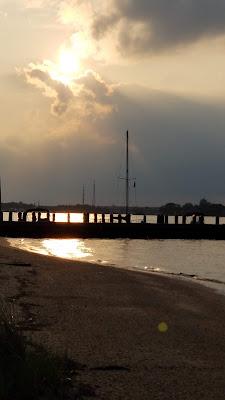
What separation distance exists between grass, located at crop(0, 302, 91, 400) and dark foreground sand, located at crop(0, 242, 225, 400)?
434 mm

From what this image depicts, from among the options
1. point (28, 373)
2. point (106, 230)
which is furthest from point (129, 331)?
point (106, 230)

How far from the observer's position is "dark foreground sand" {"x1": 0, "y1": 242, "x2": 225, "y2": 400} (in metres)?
6.51

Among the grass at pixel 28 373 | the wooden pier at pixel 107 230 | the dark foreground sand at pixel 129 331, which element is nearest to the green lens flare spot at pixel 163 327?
the dark foreground sand at pixel 129 331

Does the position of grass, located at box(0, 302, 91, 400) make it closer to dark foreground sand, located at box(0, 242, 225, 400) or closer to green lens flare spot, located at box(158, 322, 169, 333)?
dark foreground sand, located at box(0, 242, 225, 400)

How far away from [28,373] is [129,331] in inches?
167

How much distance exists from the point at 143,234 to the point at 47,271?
4108cm

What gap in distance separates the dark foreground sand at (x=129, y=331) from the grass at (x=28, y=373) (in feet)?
1.42

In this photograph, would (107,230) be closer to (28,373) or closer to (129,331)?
(129,331)

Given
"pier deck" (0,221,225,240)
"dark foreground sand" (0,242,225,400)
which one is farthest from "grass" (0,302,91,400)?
"pier deck" (0,221,225,240)

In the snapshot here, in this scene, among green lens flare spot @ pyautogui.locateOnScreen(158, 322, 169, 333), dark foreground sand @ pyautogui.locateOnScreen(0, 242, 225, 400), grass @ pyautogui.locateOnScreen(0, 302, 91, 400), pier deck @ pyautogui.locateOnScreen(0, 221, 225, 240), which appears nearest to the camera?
grass @ pyautogui.locateOnScreen(0, 302, 91, 400)

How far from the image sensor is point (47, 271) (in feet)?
66.4

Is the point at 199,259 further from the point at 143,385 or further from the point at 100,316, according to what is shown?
the point at 143,385

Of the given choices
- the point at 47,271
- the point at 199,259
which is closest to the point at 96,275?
the point at 47,271

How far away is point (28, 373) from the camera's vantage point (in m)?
5.44
